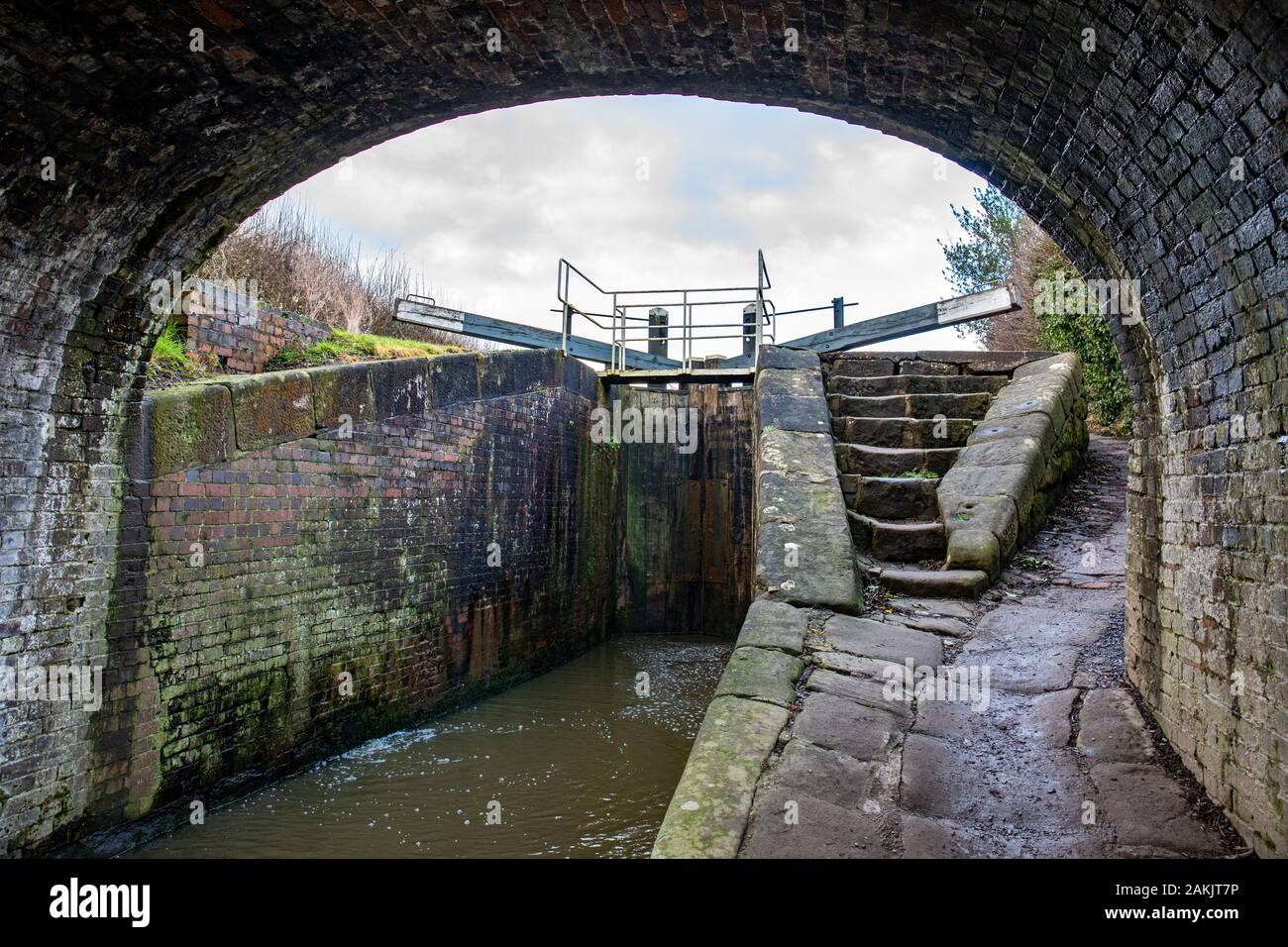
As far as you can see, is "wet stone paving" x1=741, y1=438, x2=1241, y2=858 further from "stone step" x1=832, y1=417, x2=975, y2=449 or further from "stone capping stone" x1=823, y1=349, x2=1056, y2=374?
"stone capping stone" x1=823, y1=349, x2=1056, y2=374

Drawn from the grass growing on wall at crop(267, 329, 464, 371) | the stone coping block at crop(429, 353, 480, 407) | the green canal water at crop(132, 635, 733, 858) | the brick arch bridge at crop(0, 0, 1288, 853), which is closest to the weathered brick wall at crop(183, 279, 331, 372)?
the grass growing on wall at crop(267, 329, 464, 371)

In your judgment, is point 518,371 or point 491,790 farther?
point 518,371

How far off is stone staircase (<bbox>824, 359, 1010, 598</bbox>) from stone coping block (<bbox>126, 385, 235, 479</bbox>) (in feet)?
14.7

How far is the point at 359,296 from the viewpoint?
1383cm

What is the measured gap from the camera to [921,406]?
8.09m

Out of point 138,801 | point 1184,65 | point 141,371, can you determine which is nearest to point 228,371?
point 141,371

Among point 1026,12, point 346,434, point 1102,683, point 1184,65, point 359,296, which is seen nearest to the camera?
point 1184,65

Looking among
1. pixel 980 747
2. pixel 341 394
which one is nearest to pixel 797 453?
pixel 980 747

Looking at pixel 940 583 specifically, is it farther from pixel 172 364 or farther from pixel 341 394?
pixel 172 364

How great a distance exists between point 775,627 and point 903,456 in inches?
122

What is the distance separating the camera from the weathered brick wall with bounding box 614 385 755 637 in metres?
11.2

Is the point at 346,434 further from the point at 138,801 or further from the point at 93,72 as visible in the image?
the point at 93,72

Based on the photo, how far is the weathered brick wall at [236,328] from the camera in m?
5.89

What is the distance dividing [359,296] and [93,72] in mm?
11025
